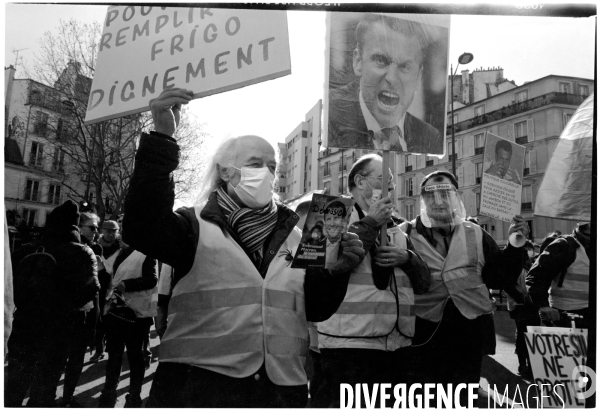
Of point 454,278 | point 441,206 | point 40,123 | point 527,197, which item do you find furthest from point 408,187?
point 40,123

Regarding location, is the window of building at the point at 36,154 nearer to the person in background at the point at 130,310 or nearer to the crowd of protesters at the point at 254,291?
the crowd of protesters at the point at 254,291

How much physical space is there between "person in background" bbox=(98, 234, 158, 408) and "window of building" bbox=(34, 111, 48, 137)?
118 cm

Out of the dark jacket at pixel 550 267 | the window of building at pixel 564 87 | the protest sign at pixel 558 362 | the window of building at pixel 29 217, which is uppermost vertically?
the window of building at pixel 564 87

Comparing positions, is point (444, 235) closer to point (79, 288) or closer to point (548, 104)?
point (548, 104)

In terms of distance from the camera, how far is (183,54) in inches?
93.7

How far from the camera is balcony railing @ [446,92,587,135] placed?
10.4 ft

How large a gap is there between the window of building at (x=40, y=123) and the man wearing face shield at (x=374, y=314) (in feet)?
6.19

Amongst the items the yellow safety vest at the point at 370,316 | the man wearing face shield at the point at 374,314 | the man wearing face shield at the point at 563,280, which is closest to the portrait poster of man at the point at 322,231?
the man wearing face shield at the point at 374,314

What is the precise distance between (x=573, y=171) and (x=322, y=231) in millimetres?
2042

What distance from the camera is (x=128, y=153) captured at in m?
2.91

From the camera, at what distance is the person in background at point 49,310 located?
2.61 m

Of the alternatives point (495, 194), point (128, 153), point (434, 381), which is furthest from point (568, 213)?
point (128, 153)

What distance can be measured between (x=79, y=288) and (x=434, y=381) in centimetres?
228

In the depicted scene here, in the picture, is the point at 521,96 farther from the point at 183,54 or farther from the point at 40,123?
the point at 40,123
